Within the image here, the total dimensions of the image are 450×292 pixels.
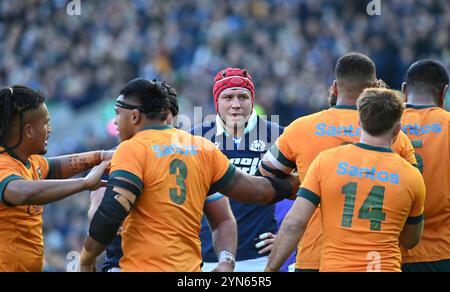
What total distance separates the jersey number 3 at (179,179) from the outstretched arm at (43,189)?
0.55 m

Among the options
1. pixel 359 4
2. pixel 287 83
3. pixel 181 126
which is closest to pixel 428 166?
pixel 181 126

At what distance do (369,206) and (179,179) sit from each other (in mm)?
1163

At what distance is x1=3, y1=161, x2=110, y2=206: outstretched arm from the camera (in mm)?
5609

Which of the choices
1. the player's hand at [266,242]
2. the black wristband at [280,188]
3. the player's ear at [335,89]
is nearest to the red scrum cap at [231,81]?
the player's hand at [266,242]

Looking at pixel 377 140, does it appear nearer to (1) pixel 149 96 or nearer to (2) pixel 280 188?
(2) pixel 280 188

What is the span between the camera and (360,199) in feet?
17.3

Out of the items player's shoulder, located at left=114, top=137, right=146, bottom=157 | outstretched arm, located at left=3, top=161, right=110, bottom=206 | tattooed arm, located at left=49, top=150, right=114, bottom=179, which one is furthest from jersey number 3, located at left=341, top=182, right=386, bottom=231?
tattooed arm, located at left=49, top=150, right=114, bottom=179

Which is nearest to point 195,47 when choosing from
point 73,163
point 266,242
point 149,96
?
point 266,242

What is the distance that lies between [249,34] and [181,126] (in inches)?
338

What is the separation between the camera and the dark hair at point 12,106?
19.6 feet

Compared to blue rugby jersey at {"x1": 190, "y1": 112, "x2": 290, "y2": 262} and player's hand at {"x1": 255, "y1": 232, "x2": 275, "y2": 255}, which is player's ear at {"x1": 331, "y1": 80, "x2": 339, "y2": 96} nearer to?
player's hand at {"x1": 255, "y1": 232, "x2": 275, "y2": 255}

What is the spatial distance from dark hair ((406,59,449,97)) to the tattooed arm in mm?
2328

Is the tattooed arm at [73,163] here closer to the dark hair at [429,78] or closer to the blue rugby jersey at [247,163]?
the blue rugby jersey at [247,163]

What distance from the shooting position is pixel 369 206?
5.27 metres
